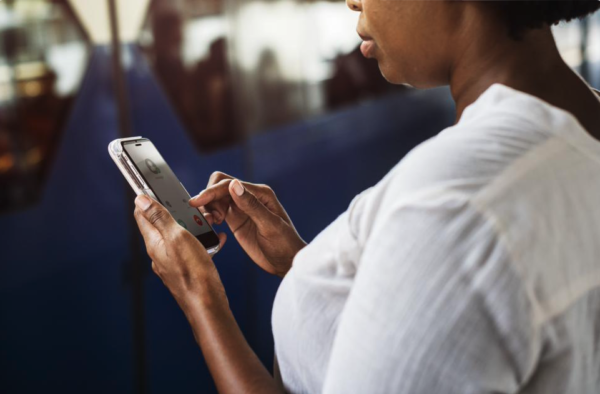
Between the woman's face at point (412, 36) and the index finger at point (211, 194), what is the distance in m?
0.43

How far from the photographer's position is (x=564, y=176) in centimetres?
74

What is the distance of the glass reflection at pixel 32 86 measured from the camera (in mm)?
2141

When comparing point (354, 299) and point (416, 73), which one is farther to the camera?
point (416, 73)

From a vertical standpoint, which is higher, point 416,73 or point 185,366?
point 416,73

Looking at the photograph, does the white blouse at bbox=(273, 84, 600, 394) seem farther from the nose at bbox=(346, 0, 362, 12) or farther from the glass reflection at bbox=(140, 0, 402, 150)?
the glass reflection at bbox=(140, 0, 402, 150)

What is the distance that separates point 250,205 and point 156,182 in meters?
0.20

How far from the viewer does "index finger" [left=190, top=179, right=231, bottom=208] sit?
4.15 ft

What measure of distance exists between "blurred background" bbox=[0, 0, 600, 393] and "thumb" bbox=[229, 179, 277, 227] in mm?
1200

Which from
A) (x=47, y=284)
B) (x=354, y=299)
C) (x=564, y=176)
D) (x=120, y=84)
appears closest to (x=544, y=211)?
(x=564, y=176)

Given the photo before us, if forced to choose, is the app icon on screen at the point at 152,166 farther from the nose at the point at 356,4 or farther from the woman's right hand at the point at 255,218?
the nose at the point at 356,4

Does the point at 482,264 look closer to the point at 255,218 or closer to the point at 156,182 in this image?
A: the point at 255,218

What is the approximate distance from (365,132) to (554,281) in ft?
12.3

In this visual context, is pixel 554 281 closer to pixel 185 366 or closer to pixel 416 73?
pixel 416 73

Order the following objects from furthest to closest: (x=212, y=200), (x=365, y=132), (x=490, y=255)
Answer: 1. (x=365, y=132)
2. (x=212, y=200)
3. (x=490, y=255)
